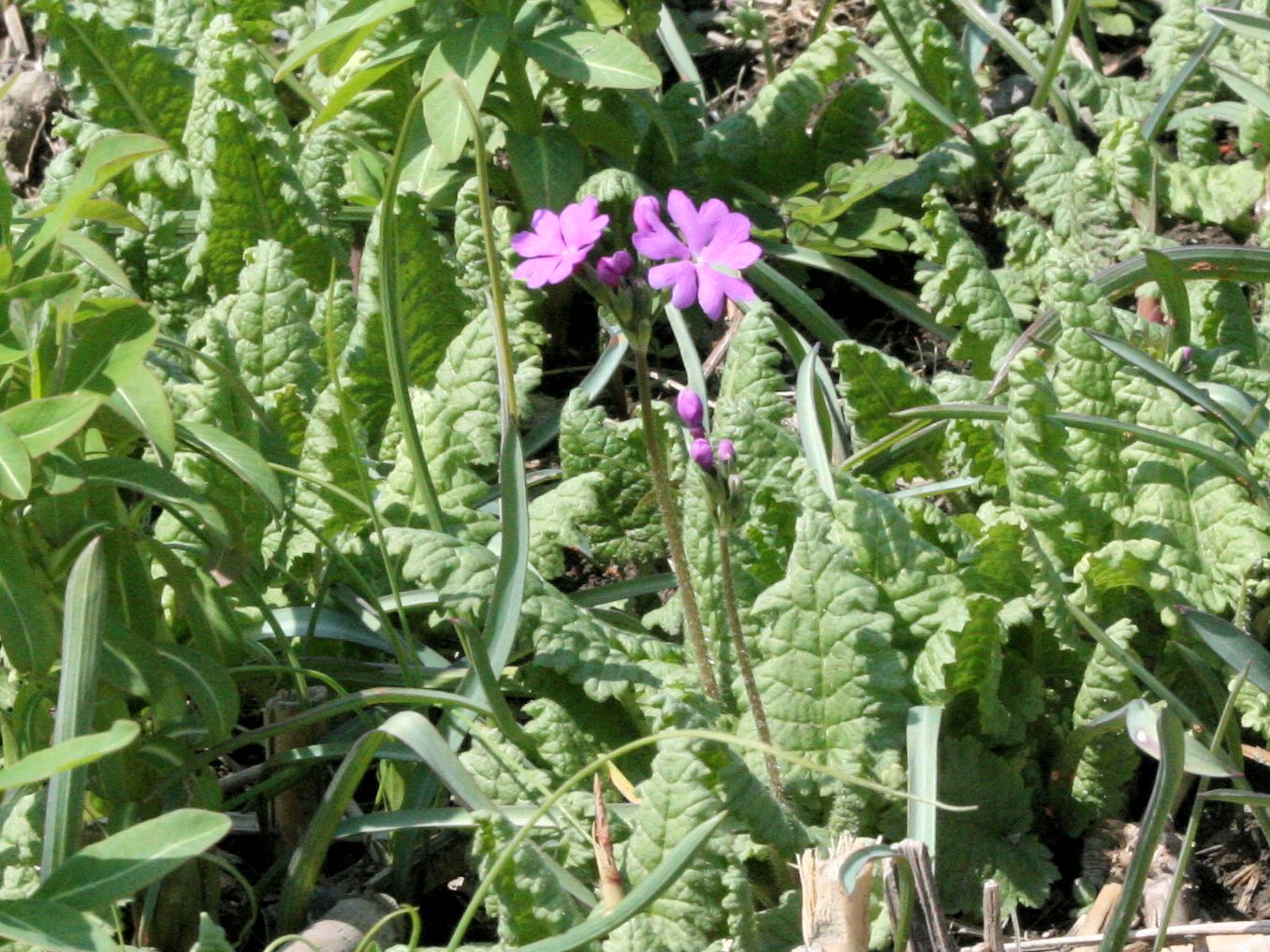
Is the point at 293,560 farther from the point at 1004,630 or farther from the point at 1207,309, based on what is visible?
the point at 1207,309

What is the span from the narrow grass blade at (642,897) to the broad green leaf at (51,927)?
423 millimetres

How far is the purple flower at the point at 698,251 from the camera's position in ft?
5.42

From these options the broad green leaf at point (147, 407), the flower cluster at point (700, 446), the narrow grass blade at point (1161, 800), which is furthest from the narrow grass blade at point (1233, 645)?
the broad green leaf at point (147, 407)

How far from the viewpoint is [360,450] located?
227 cm

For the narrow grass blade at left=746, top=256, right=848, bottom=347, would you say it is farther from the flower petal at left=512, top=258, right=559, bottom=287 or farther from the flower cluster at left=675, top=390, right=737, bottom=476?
the flower petal at left=512, top=258, right=559, bottom=287

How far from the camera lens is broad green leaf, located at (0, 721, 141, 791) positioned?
4.36 ft

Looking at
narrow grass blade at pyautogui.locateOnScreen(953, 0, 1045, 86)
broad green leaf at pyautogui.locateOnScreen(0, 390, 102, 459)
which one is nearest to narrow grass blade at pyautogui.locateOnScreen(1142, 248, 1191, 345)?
narrow grass blade at pyautogui.locateOnScreen(953, 0, 1045, 86)

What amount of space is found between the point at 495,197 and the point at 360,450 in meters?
0.92

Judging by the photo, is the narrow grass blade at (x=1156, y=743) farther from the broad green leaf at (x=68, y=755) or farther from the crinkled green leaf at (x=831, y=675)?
the broad green leaf at (x=68, y=755)

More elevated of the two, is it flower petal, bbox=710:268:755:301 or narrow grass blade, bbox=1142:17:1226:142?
flower petal, bbox=710:268:755:301

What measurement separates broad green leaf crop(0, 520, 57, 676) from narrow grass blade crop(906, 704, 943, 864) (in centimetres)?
100

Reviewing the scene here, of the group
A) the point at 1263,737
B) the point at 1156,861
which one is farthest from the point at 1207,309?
the point at 1156,861

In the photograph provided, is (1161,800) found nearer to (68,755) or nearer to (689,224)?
(689,224)

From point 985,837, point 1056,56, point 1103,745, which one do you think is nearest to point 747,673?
point 985,837
